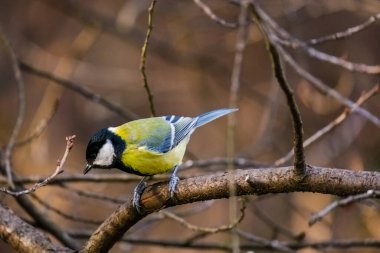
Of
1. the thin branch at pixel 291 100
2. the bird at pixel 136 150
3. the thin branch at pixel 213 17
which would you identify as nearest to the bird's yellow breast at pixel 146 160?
the bird at pixel 136 150

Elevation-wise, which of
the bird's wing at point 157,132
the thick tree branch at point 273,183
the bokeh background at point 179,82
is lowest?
the thick tree branch at point 273,183

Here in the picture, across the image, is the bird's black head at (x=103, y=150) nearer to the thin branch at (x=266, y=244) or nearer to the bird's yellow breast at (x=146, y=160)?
the bird's yellow breast at (x=146, y=160)

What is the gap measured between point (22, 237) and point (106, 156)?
57 centimetres

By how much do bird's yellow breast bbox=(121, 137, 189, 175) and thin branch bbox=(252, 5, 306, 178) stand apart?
107 cm

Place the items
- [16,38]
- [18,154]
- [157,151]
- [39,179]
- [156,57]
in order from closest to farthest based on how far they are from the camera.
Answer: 1. [157,151]
2. [39,179]
3. [18,154]
4. [16,38]
5. [156,57]

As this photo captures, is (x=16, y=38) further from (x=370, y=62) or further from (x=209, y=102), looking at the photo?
(x=370, y=62)

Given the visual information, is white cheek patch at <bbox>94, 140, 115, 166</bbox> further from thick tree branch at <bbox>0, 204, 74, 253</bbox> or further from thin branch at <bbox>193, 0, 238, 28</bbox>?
thin branch at <bbox>193, 0, 238, 28</bbox>

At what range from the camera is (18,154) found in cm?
532

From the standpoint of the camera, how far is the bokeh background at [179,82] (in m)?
5.08

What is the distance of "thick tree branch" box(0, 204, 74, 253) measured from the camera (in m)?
2.24

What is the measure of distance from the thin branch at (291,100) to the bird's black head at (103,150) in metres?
1.16

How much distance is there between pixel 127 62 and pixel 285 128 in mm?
1749

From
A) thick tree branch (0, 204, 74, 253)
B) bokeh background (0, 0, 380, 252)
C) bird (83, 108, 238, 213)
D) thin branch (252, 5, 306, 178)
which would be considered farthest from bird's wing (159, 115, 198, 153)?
bokeh background (0, 0, 380, 252)

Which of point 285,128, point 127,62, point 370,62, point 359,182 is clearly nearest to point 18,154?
point 127,62
